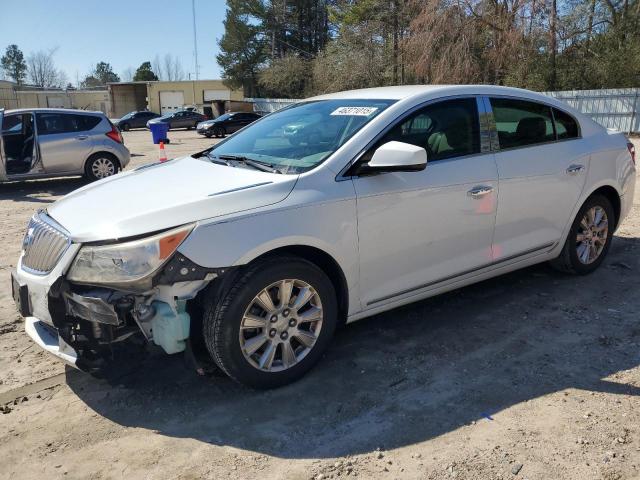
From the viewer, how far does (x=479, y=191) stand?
3.93 m

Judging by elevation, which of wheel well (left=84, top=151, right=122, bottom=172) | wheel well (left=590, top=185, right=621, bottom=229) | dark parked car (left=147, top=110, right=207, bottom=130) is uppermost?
dark parked car (left=147, top=110, right=207, bottom=130)

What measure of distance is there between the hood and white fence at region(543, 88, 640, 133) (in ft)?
76.0

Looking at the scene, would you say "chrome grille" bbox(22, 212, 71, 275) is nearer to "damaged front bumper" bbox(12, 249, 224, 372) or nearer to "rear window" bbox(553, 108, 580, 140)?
"damaged front bumper" bbox(12, 249, 224, 372)

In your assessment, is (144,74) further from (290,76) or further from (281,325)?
(281,325)

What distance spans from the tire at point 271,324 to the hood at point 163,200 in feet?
1.28

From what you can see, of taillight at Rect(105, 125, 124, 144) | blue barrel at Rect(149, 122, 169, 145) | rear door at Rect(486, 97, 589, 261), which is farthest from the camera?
blue barrel at Rect(149, 122, 169, 145)

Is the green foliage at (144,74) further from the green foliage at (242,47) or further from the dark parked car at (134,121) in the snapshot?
the dark parked car at (134,121)

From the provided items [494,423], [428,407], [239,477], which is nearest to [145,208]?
[239,477]

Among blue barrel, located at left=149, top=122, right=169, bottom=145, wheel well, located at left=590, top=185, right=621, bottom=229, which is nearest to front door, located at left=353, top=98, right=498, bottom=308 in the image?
wheel well, located at left=590, top=185, right=621, bottom=229

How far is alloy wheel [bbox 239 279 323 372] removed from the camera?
123 inches

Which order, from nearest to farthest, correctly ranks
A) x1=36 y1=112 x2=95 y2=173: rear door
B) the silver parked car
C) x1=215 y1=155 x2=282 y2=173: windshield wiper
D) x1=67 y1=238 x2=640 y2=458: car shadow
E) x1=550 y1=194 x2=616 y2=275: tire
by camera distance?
x1=67 y1=238 x2=640 y2=458: car shadow < x1=215 y1=155 x2=282 y2=173: windshield wiper < x1=550 y1=194 x2=616 y2=275: tire < the silver parked car < x1=36 y1=112 x2=95 y2=173: rear door

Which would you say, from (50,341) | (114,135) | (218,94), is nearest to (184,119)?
(218,94)

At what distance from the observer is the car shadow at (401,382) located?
293 cm

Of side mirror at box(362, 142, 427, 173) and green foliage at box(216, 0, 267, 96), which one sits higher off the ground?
green foliage at box(216, 0, 267, 96)
